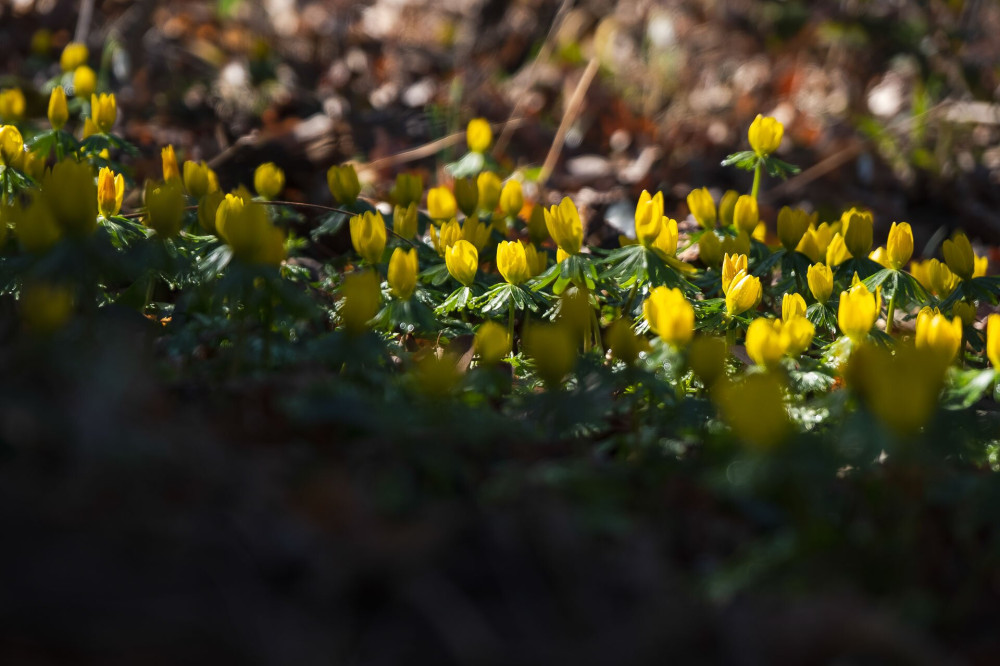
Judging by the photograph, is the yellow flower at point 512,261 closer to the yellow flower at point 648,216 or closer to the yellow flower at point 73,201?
the yellow flower at point 648,216

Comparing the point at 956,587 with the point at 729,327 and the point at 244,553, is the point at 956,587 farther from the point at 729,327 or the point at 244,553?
the point at 244,553

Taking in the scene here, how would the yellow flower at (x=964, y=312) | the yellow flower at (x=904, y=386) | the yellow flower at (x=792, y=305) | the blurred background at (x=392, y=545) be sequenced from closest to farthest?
the blurred background at (x=392, y=545) < the yellow flower at (x=904, y=386) < the yellow flower at (x=792, y=305) < the yellow flower at (x=964, y=312)

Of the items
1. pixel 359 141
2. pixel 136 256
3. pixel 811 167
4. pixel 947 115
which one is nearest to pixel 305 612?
pixel 136 256

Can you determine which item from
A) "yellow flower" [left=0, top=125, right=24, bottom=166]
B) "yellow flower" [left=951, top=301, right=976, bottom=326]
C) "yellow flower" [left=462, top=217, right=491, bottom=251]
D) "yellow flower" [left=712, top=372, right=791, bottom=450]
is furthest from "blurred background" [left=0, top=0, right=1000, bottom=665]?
"yellow flower" [left=462, top=217, right=491, bottom=251]

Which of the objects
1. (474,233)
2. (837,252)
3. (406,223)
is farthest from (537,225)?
(837,252)

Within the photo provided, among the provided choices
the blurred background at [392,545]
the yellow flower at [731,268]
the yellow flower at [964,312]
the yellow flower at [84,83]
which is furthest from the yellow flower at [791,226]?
the yellow flower at [84,83]

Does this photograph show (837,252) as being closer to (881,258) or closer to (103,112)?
(881,258)
